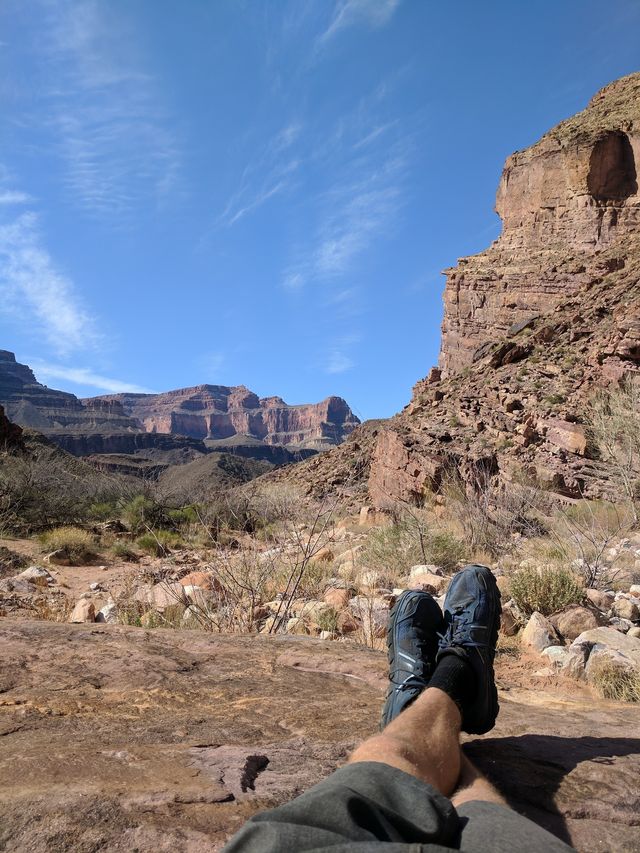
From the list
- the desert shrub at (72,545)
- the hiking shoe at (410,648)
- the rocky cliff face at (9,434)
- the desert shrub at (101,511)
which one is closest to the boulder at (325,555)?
the desert shrub at (72,545)

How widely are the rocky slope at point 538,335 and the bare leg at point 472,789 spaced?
9053 millimetres

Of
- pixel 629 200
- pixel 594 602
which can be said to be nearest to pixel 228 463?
pixel 629 200

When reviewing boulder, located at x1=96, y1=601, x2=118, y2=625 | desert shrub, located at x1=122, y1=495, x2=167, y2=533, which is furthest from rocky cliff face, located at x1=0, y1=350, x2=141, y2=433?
boulder, located at x1=96, y1=601, x2=118, y2=625

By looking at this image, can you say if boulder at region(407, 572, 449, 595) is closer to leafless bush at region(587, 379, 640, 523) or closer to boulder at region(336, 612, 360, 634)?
boulder at region(336, 612, 360, 634)

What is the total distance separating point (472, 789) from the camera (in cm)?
141

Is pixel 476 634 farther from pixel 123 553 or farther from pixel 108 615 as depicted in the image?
pixel 123 553

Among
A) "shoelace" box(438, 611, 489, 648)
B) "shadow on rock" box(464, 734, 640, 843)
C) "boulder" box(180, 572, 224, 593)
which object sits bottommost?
"boulder" box(180, 572, 224, 593)

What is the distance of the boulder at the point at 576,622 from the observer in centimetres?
405

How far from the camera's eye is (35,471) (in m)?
13.9

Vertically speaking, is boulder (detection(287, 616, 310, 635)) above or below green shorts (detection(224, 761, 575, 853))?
below

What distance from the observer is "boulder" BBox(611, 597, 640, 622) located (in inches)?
168

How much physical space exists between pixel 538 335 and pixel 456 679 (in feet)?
54.5

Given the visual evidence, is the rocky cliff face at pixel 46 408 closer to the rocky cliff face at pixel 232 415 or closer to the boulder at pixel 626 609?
the rocky cliff face at pixel 232 415

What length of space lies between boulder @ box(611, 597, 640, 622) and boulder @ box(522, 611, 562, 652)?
67 cm
